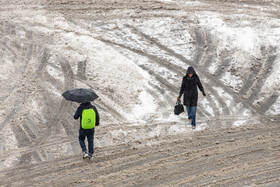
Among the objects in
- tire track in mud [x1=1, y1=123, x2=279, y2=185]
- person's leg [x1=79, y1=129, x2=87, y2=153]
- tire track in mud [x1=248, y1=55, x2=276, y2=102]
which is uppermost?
tire track in mud [x1=248, y1=55, x2=276, y2=102]

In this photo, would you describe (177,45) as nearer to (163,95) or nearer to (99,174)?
(163,95)

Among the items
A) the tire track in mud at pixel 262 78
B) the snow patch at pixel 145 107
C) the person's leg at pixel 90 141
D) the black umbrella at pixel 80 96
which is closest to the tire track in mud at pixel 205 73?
the tire track in mud at pixel 262 78

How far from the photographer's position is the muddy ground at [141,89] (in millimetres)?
8711

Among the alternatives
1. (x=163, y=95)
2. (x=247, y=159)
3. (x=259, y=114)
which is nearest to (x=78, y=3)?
(x=163, y=95)

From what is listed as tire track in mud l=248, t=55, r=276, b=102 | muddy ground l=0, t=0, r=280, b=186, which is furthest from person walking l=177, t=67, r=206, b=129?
tire track in mud l=248, t=55, r=276, b=102

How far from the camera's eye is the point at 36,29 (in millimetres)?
15320

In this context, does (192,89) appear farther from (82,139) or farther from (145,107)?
(82,139)

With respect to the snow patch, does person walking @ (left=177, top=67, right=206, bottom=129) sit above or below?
above

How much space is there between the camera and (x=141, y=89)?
1215 cm

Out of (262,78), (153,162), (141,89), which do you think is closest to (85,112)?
(153,162)

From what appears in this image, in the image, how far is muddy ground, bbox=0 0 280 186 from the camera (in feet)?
28.6

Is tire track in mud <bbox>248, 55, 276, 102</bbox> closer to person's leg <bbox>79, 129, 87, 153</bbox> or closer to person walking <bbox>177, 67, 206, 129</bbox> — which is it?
person walking <bbox>177, 67, 206, 129</bbox>

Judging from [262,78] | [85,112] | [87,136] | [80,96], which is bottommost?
[87,136]

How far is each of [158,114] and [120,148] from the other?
204 cm
